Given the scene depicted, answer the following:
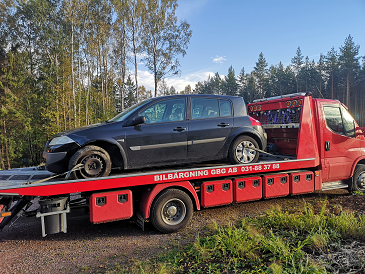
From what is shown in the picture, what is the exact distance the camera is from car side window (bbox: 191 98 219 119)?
5062mm

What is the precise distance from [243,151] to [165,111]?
6.18 feet

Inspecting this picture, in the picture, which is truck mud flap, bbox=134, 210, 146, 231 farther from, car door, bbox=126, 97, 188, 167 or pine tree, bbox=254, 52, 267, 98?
pine tree, bbox=254, 52, 267, 98

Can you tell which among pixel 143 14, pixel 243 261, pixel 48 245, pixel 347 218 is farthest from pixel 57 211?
pixel 143 14

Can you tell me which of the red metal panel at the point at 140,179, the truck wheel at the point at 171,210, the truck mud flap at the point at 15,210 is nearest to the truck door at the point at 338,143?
the red metal panel at the point at 140,179

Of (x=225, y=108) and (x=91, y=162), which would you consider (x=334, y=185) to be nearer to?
(x=225, y=108)

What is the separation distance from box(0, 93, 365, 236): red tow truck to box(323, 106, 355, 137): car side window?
0.03 feet

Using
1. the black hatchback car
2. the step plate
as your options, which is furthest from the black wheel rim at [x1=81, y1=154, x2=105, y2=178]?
the step plate

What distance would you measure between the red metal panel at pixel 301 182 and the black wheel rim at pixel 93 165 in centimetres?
428

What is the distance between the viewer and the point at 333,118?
647cm

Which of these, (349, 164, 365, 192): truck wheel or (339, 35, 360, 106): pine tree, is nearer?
(349, 164, 365, 192): truck wheel

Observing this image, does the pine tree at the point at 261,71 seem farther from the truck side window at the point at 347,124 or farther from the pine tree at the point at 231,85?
the truck side window at the point at 347,124

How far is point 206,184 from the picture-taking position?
4961mm

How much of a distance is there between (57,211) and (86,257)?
845 mm

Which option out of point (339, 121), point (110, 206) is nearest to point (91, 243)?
point (110, 206)
